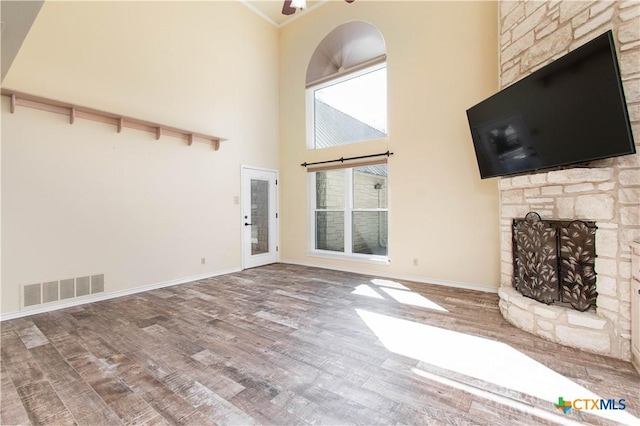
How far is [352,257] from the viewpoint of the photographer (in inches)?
213

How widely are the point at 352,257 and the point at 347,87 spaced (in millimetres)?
3394

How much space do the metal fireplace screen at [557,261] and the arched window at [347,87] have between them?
2.83 m

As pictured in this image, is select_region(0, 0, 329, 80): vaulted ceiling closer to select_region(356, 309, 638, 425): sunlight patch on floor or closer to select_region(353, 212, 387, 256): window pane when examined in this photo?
select_region(356, 309, 638, 425): sunlight patch on floor

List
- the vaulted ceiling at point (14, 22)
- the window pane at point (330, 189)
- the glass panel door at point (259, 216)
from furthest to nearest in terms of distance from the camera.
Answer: the glass panel door at point (259, 216)
the window pane at point (330, 189)
the vaulted ceiling at point (14, 22)

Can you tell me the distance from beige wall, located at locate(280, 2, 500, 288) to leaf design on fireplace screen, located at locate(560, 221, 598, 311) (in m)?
1.34

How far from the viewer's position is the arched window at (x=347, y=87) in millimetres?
5098

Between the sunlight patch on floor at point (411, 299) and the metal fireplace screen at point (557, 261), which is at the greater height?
the metal fireplace screen at point (557, 261)

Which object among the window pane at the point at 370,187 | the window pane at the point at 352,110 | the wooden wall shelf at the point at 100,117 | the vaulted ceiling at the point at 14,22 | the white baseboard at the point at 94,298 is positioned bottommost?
the white baseboard at the point at 94,298

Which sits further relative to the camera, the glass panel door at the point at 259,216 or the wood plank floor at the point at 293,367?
the glass panel door at the point at 259,216

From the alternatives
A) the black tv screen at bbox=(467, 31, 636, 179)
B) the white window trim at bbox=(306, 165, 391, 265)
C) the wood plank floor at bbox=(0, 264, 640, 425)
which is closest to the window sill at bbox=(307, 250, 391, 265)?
the white window trim at bbox=(306, 165, 391, 265)

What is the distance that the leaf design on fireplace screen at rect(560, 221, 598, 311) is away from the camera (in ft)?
8.03

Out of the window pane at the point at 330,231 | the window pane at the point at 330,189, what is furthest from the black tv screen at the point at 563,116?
the window pane at the point at 330,231

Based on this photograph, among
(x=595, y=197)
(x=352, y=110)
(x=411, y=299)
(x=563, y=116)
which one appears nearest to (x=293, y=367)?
(x=411, y=299)

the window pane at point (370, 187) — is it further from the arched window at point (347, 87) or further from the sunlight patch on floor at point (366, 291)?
the sunlight patch on floor at point (366, 291)
